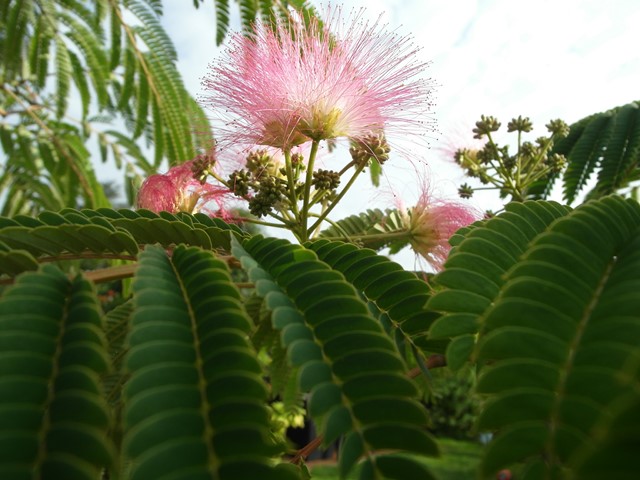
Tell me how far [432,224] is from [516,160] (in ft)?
1.98

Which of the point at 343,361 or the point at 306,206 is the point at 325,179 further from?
the point at 343,361

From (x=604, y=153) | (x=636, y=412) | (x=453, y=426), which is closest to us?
(x=636, y=412)

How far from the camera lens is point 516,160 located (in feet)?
5.76

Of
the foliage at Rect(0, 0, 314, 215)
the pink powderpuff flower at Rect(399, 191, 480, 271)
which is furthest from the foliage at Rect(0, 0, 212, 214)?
the pink powderpuff flower at Rect(399, 191, 480, 271)

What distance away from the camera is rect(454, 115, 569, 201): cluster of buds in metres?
1.70

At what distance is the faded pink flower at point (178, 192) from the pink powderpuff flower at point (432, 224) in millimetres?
471

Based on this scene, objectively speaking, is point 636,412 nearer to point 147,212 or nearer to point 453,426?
point 147,212

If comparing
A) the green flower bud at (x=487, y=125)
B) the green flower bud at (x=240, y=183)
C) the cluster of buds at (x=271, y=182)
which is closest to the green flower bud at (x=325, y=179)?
the cluster of buds at (x=271, y=182)

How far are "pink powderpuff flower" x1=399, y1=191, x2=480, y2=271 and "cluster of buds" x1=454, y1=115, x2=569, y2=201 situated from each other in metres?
0.40

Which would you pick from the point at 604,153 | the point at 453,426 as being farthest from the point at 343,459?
the point at 453,426

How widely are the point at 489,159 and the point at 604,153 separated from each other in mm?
583

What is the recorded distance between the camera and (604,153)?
2.05 meters

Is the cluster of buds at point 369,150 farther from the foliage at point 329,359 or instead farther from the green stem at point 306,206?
the foliage at point 329,359

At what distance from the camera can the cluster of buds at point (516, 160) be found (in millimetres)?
1702
